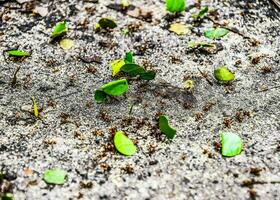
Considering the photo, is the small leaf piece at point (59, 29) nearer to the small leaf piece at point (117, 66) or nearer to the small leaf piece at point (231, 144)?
the small leaf piece at point (117, 66)

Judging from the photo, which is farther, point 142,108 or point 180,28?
point 180,28

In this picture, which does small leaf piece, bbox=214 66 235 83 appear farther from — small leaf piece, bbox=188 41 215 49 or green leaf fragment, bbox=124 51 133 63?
green leaf fragment, bbox=124 51 133 63

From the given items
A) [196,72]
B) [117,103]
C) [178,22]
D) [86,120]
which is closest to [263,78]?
[196,72]

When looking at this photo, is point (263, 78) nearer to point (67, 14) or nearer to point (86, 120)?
point (86, 120)

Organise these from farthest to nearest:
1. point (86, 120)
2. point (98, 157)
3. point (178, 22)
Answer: point (178, 22) → point (86, 120) → point (98, 157)

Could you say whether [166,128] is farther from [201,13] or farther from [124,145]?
[201,13]

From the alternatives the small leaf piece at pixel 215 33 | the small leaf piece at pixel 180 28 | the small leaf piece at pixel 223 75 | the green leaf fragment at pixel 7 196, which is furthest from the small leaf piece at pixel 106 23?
the green leaf fragment at pixel 7 196

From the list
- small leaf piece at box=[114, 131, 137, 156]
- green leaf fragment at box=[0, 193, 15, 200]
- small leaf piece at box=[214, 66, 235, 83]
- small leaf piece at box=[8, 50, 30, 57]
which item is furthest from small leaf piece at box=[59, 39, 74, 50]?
green leaf fragment at box=[0, 193, 15, 200]

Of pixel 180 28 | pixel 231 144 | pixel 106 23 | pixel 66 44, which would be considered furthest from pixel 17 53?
pixel 231 144
